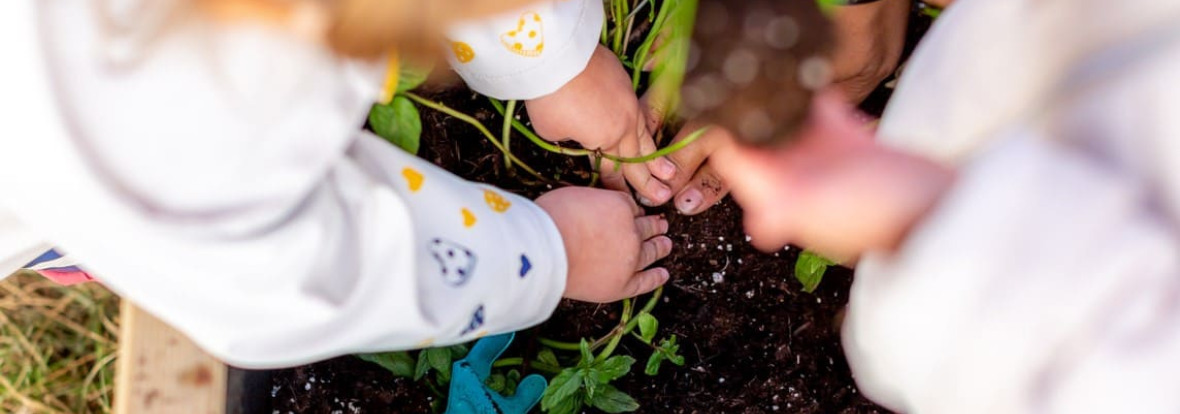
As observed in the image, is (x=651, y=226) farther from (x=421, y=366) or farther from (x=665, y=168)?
(x=421, y=366)

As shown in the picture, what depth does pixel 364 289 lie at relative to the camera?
0.68 metres

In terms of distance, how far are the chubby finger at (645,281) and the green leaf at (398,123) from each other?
0.28 metres

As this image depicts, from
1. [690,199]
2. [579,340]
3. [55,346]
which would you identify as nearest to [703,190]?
[690,199]

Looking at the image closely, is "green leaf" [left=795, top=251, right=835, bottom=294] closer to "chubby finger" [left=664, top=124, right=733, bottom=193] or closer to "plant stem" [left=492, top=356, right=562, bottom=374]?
"chubby finger" [left=664, top=124, right=733, bottom=193]

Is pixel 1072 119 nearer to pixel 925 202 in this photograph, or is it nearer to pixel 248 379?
pixel 925 202

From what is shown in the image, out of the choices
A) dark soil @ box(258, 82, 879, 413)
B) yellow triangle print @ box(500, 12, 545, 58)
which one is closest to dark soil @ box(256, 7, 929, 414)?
dark soil @ box(258, 82, 879, 413)

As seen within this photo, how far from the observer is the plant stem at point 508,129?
987 mm

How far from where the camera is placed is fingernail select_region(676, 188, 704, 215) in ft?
3.39

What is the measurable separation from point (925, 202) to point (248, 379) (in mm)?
732

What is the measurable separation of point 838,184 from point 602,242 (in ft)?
1.45

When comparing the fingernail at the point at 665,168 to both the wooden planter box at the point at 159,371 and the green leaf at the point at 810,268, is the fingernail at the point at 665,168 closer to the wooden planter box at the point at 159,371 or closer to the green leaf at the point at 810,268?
the green leaf at the point at 810,268

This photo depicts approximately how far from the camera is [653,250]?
3.38 feet

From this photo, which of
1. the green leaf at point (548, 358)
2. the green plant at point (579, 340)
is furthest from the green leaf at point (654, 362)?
the green leaf at point (548, 358)

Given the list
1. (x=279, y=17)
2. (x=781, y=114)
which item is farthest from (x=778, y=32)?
(x=279, y=17)
